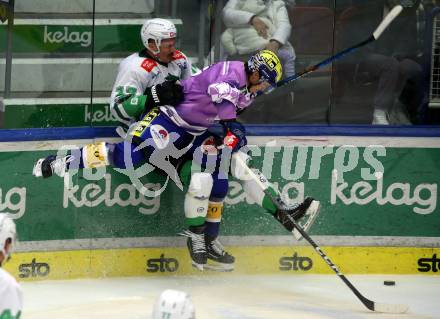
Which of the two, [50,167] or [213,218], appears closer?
[50,167]

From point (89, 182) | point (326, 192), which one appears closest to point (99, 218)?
point (89, 182)

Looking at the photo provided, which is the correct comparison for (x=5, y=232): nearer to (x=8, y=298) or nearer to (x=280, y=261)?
(x=8, y=298)

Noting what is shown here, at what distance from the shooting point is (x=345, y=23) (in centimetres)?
805

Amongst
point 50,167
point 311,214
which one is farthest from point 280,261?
point 50,167

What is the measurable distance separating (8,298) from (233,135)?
3.07 meters

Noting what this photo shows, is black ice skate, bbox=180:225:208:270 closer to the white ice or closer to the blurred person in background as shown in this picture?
the white ice

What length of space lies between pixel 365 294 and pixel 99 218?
1.58 m

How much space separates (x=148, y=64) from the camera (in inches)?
300

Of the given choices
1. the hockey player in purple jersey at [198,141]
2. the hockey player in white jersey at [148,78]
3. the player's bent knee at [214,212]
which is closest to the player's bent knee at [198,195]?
the hockey player in purple jersey at [198,141]

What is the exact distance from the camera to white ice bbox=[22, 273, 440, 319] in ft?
23.0

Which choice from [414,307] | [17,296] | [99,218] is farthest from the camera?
[99,218]

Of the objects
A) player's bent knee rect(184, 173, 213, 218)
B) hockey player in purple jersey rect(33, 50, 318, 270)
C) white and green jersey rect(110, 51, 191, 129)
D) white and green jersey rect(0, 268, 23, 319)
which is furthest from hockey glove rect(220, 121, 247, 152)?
white and green jersey rect(0, 268, 23, 319)

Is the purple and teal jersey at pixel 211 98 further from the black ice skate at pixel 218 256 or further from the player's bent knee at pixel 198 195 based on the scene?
the black ice skate at pixel 218 256

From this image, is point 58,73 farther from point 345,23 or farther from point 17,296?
point 17,296
